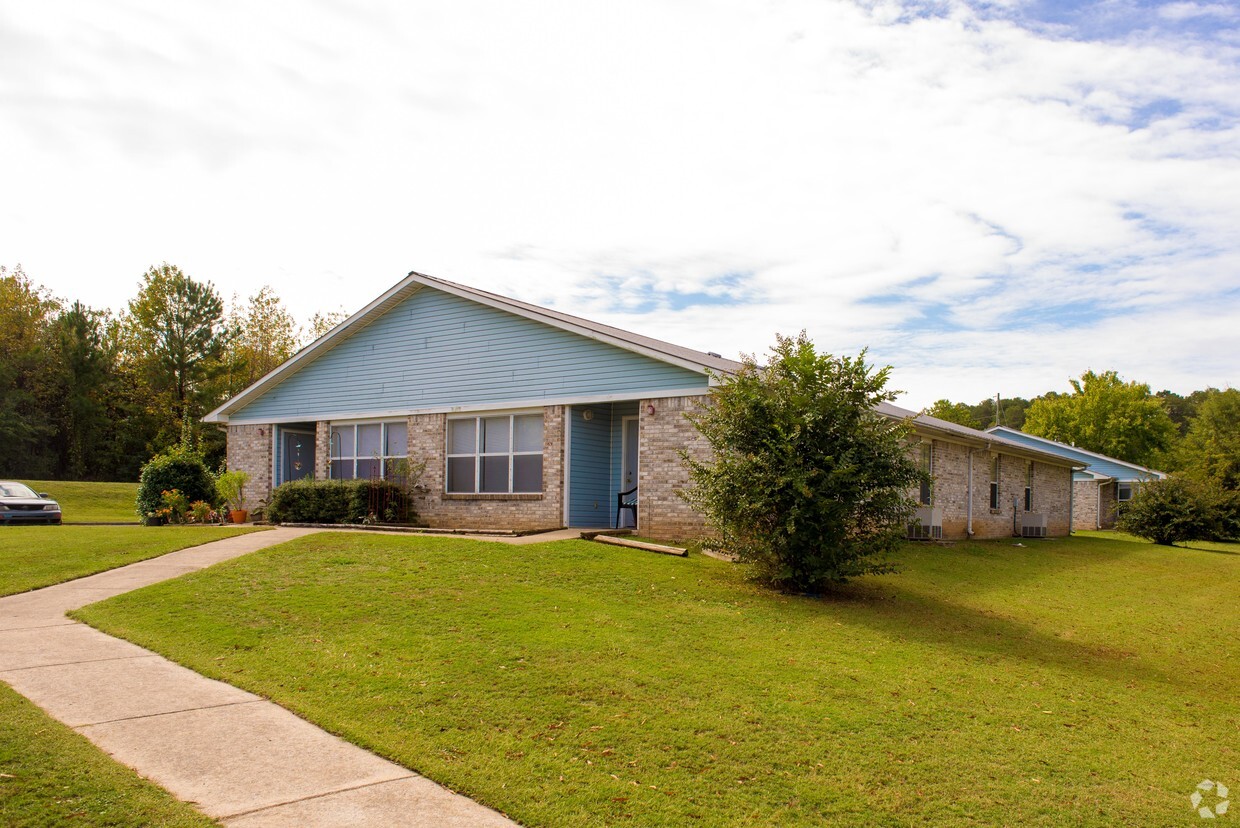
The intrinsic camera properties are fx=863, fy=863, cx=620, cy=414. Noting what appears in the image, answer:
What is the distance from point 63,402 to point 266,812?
1866 inches

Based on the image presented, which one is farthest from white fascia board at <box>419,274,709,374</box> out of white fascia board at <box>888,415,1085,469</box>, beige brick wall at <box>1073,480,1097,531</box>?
beige brick wall at <box>1073,480,1097,531</box>

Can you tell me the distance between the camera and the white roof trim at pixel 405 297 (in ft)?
52.7

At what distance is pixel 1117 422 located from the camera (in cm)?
5659

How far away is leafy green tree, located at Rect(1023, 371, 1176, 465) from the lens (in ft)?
186

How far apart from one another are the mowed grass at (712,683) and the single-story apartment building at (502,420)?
4.54m

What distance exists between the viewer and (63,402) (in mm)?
43656

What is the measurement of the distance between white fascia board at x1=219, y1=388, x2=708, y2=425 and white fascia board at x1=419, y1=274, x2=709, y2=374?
56 centimetres

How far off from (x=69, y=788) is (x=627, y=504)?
1394 cm


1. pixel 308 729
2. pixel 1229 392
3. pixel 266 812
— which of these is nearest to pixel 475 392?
pixel 308 729

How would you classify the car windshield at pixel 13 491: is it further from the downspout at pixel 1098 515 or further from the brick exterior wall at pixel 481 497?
the downspout at pixel 1098 515

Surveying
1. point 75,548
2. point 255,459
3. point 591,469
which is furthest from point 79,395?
Result: point 591,469

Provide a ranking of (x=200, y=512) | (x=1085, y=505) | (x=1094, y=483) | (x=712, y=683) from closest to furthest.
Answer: (x=712, y=683)
(x=200, y=512)
(x=1085, y=505)
(x=1094, y=483)

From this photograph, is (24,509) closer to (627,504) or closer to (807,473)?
(627,504)

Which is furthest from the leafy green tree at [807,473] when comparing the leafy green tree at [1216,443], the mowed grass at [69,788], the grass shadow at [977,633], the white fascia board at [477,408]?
the leafy green tree at [1216,443]
